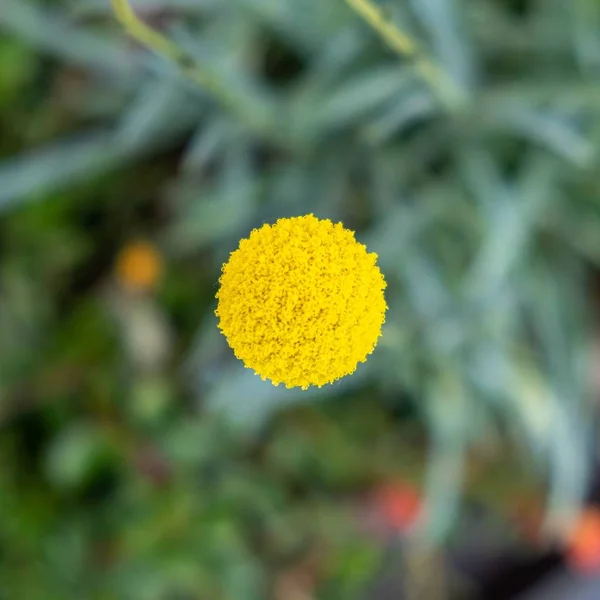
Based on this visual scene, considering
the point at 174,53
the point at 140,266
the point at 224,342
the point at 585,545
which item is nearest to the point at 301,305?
the point at 174,53

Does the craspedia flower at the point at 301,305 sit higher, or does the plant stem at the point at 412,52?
the plant stem at the point at 412,52

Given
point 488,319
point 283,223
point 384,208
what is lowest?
point 283,223

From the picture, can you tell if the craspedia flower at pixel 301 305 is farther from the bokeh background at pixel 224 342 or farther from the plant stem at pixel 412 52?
the bokeh background at pixel 224 342

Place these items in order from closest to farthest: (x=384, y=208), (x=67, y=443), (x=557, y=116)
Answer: (x=557, y=116), (x=384, y=208), (x=67, y=443)

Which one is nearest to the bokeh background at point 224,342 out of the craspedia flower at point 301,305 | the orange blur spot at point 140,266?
the orange blur spot at point 140,266

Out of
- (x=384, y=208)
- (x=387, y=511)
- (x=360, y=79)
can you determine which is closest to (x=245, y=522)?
(x=387, y=511)

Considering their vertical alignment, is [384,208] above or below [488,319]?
above

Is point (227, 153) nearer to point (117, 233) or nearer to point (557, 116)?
point (117, 233)
